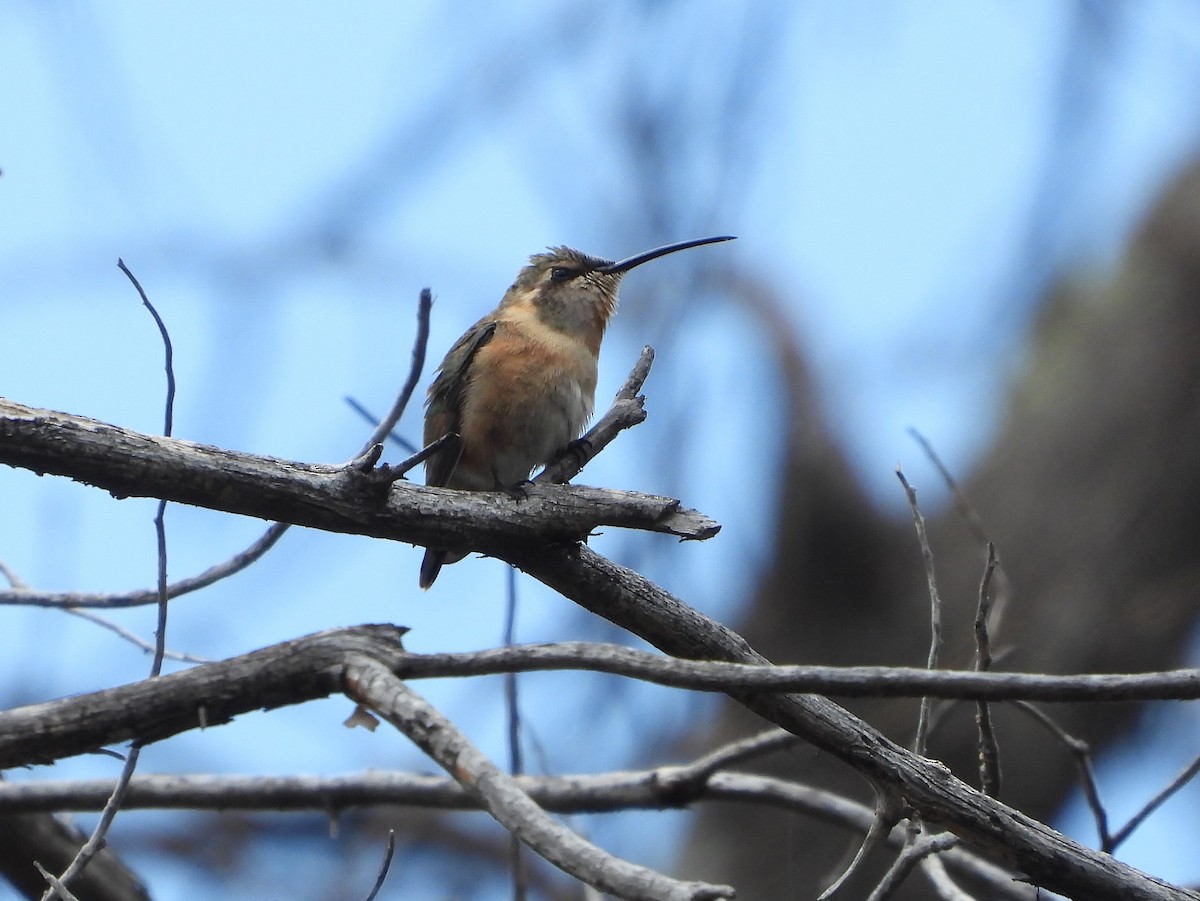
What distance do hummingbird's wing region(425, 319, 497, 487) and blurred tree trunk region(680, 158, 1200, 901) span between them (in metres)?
3.24

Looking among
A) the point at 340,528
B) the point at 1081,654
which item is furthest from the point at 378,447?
the point at 1081,654

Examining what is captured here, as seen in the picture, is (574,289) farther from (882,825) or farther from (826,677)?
(826,677)

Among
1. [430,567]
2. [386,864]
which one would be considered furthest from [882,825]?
[430,567]

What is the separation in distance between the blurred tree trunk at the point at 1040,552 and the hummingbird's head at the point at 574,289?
293cm

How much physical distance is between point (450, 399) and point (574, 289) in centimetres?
94

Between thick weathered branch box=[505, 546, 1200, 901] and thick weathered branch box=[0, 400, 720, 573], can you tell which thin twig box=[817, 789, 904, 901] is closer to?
thick weathered branch box=[505, 546, 1200, 901]

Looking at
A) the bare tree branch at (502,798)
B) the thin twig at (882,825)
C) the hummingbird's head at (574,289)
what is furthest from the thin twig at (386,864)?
the hummingbird's head at (574,289)

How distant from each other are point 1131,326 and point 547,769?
613 cm

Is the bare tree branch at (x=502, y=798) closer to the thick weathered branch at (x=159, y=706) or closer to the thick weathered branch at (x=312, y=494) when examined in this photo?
the thick weathered branch at (x=159, y=706)

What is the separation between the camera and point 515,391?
545cm

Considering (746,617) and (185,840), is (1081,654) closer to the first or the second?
(746,617)

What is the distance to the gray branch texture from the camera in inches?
106

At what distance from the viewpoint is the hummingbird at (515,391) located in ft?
17.8

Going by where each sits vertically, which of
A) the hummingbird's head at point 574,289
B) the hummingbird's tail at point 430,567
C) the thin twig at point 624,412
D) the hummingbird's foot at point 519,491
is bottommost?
the hummingbird's foot at point 519,491
